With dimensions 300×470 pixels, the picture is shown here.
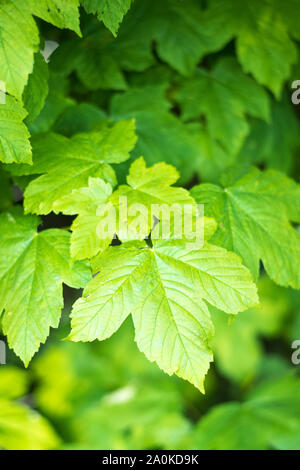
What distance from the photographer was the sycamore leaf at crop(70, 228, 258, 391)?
0.80 meters

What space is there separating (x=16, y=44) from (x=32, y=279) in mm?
461

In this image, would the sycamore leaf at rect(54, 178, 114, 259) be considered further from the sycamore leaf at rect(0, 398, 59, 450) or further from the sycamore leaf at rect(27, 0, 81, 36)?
the sycamore leaf at rect(0, 398, 59, 450)

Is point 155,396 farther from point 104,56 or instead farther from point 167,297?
point 104,56

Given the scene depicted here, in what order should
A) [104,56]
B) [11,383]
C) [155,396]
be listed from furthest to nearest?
[155,396] < [11,383] < [104,56]

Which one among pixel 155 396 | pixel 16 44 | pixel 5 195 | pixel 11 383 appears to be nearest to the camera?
pixel 16 44

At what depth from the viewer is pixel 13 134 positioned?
831 millimetres

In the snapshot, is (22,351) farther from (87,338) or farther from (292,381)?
(292,381)

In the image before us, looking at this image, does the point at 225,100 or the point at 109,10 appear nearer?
the point at 109,10

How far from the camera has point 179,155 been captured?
1.32 meters

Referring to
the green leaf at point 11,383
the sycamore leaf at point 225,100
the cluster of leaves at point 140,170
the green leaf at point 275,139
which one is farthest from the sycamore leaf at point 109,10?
the green leaf at point 11,383

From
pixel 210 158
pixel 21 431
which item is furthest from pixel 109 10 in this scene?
pixel 21 431

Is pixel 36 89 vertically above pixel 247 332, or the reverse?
pixel 36 89

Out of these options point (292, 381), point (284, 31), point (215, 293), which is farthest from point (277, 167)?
point (215, 293)

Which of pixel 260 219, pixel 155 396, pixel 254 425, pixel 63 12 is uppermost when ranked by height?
pixel 63 12
